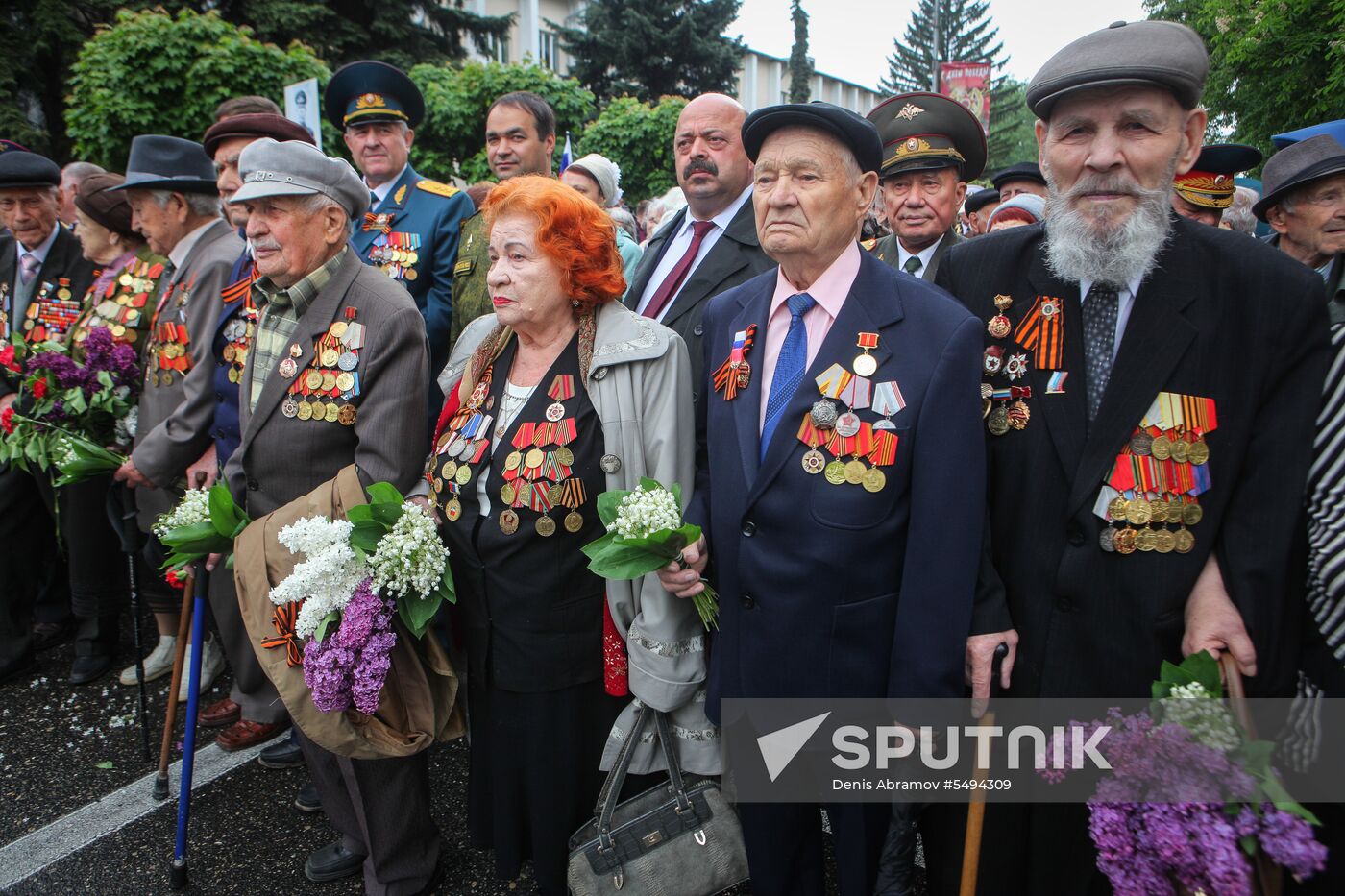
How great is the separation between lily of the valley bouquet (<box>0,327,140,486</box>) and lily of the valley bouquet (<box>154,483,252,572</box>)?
1.13 m

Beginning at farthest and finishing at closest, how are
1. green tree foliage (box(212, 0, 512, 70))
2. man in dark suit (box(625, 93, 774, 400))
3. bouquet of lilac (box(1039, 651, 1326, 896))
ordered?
green tree foliage (box(212, 0, 512, 70))
man in dark suit (box(625, 93, 774, 400))
bouquet of lilac (box(1039, 651, 1326, 896))

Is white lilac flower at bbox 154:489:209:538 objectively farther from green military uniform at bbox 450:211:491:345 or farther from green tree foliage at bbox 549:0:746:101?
green tree foliage at bbox 549:0:746:101

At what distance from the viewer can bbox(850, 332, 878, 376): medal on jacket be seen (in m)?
2.13

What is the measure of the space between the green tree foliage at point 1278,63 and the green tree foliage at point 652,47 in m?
22.9

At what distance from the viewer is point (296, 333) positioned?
9.71ft

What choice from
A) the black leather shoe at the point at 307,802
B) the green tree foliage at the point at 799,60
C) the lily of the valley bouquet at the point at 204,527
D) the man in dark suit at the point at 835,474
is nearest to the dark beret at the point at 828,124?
the man in dark suit at the point at 835,474

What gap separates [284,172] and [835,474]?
7.32 feet

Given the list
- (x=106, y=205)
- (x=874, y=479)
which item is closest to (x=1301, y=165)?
(x=874, y=479)

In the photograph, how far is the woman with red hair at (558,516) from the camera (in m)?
2.59

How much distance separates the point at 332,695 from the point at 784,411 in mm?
1571

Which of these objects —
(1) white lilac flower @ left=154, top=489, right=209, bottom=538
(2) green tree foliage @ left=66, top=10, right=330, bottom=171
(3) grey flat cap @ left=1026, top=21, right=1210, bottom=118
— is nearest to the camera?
(3) grey flat cap @ left=1026, top=21, right=1210, bottom=118

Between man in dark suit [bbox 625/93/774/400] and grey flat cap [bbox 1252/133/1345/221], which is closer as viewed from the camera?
grey flat cap [bbox 1252/133/1345/221]

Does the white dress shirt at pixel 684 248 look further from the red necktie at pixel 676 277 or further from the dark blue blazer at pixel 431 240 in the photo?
the dark blue blazer at pixel 431 240

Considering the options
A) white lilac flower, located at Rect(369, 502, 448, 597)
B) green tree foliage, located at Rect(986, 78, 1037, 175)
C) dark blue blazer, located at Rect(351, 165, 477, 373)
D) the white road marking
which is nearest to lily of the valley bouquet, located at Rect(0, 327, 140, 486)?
dark blue blazer, located at Rect(351, 165, 477, 373)
